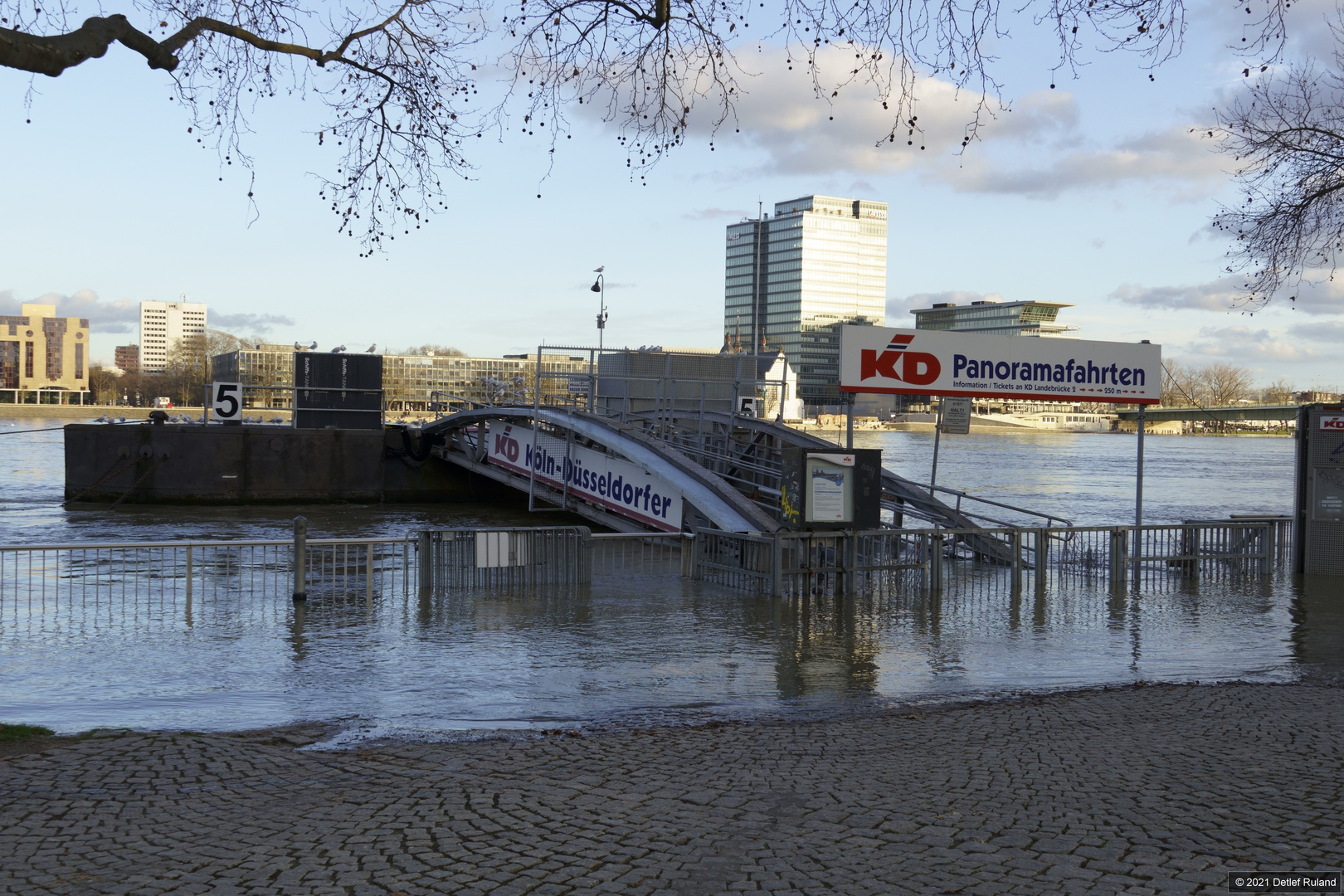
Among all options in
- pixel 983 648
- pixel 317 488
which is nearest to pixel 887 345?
pixel 983 648

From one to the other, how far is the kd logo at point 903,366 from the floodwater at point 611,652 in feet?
10.5

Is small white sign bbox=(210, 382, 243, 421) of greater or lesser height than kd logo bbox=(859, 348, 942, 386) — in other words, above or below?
below

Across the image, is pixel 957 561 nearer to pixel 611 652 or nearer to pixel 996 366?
pixel 996 366

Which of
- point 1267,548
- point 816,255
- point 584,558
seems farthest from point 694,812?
point 816,255

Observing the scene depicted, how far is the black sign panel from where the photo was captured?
36219 millimetres

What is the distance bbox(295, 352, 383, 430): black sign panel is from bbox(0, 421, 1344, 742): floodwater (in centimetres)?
2302

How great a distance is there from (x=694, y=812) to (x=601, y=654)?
525cm

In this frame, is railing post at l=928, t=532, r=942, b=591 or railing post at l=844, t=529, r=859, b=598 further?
railing post at l=928, t=532, r=942, b=591

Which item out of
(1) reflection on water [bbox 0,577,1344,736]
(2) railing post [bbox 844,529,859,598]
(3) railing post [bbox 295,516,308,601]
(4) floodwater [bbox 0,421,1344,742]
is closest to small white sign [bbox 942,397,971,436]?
(4) floodwater [bbox 0,421,1344,742]

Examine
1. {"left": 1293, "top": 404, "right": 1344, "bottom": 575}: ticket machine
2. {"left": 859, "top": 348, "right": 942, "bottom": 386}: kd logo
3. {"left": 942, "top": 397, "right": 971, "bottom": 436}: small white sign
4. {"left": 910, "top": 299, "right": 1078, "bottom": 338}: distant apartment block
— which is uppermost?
{"left": 910, "top": 299, "right": 1078, "bottom": 338}: distant apartment block

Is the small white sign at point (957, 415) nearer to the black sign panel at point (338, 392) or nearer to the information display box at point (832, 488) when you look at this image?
the information display box at point (832, 488)

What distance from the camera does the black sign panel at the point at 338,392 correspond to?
36219 mm

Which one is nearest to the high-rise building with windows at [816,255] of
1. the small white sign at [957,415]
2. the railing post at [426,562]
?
the small white sign at [957,415]

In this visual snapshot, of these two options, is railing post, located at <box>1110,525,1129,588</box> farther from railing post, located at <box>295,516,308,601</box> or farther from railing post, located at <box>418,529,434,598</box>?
railing post, located at <box>295,516,308,601</box>
